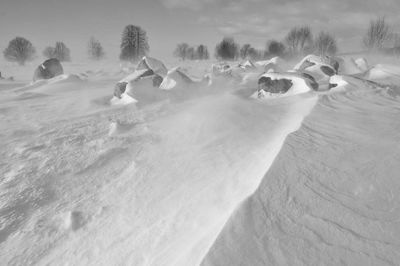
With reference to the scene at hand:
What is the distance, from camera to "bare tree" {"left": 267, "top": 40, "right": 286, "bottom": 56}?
3254cm

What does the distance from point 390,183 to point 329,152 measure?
29.2 inches

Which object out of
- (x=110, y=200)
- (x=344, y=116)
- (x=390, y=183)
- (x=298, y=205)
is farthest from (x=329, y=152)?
(x=110, y=200)

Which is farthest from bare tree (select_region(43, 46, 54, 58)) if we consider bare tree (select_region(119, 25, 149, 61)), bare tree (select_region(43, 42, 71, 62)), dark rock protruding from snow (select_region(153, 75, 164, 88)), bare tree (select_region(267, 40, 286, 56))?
dark rock protruding from snow (select_region(153, 75, 164, 88))

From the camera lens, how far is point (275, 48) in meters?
33.1

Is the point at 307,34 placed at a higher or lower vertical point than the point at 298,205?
higher

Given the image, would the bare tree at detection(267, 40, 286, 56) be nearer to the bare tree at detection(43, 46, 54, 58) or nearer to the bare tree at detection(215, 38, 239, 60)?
the bare tree at detection(215, 38, 239, 60)

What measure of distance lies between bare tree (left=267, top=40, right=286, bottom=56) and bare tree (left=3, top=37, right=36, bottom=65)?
26702 millimetres

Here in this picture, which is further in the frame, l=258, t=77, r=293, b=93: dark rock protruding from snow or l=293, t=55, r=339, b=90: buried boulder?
l=293, t=55, r=339, b=90: buried boulder

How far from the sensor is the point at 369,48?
28.9 m

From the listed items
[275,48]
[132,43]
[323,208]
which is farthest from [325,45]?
[323,208]

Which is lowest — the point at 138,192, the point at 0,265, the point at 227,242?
the point at 0,265

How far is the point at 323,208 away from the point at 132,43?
86.1 ft

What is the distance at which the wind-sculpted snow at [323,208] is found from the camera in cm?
184

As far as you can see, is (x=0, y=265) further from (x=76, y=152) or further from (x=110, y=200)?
(x=76, y=152)
